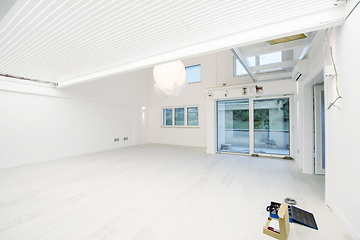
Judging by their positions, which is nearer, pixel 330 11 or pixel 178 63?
pixel 330 11

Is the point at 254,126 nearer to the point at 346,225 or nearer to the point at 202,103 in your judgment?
the point at 202,103

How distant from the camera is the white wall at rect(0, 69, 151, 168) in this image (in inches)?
187

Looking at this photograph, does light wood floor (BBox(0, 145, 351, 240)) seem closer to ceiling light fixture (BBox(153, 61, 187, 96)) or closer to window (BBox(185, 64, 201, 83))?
ceiling light fixture (BBox(153, 61, 187, 96))

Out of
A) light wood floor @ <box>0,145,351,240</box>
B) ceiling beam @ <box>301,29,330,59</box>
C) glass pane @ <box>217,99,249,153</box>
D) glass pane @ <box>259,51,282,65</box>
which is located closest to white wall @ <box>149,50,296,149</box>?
glass pane @ <box>217,99,249,153</box>

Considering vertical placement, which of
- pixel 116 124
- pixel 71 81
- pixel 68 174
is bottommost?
pixel 68 174

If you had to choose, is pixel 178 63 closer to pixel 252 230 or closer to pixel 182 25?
pixel 182 25

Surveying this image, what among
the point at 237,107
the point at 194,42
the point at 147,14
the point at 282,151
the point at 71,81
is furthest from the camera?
the point at 237,107

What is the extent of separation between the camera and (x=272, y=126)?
18.6ft

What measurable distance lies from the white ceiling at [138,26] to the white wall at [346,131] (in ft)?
1.07

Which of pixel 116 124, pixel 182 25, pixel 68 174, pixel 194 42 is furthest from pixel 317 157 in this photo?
pixel 116 124

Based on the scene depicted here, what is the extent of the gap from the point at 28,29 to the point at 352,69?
4.14 meters

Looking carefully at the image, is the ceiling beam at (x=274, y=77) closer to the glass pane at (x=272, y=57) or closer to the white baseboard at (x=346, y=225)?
the glass pane at (x=272, y=57)

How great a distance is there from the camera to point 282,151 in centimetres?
555

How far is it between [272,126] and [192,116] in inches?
149
